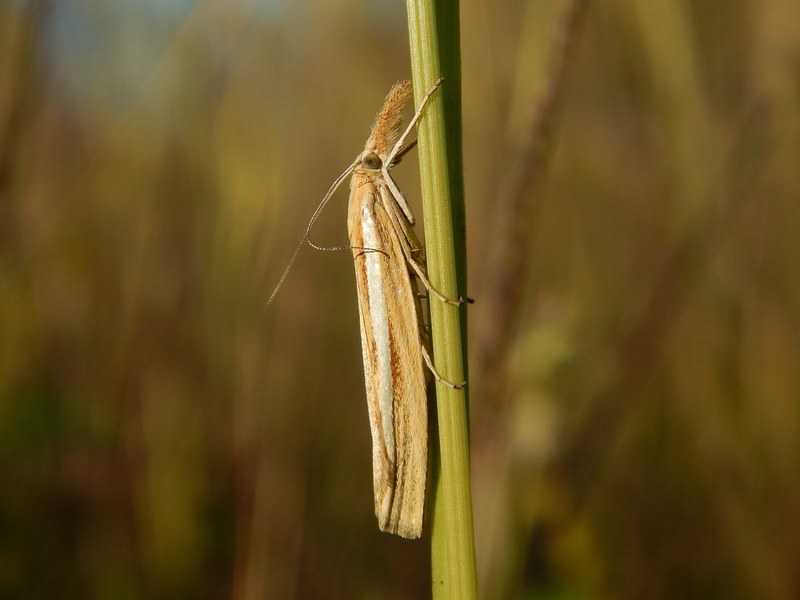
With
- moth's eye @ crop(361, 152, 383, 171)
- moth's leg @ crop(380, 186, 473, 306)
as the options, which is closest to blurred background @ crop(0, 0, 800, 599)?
moth's leg @ crop(380, 186, 473, 306)

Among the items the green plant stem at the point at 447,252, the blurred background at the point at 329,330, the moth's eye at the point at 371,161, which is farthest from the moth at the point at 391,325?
the green plant stem at the point at 447,252

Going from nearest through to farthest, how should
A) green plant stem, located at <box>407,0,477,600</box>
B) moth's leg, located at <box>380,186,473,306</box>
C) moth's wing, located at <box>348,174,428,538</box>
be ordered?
1. green plant stem, located at <box>407,0,477,600</box>
2. moth's wing, located at <box>348,174,428,538</box>
3. moth's leg, located at <box>380,186,473,306</box>

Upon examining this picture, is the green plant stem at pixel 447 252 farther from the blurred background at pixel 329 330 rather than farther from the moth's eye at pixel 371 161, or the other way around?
the moth's eye at pixel 371 161

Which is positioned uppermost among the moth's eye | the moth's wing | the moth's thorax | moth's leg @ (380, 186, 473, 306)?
the moth's eye

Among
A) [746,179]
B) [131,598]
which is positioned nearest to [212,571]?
[131,598]

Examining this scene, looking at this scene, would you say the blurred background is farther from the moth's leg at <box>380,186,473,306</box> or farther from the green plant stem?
the green plant stem

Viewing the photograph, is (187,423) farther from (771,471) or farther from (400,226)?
(771,471)
